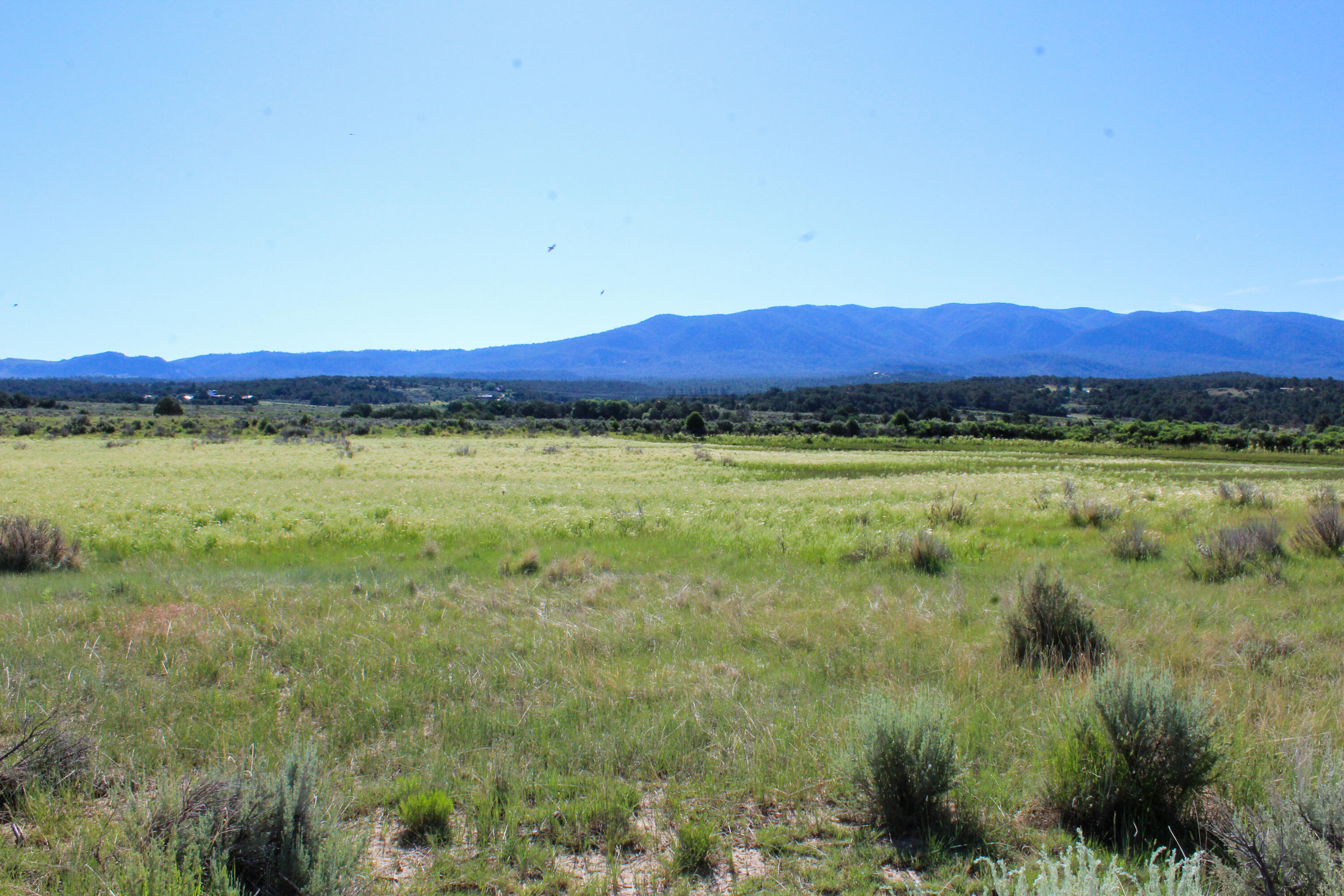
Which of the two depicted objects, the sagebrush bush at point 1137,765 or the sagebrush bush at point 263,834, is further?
the sagebrush bush at point 1137,765

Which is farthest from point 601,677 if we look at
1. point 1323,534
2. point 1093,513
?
point 1093,513

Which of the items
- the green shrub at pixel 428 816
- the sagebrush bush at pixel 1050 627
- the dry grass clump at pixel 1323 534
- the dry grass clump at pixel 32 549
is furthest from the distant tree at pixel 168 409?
the dry grass clump at pixel 1323 534

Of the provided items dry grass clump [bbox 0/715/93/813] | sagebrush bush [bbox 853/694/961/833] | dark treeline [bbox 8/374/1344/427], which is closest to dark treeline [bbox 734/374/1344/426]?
dark treeline [bbox 8/374/1344/427]

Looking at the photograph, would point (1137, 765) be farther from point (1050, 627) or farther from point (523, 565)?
point (523, 565)

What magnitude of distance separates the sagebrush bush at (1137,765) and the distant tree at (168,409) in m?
113

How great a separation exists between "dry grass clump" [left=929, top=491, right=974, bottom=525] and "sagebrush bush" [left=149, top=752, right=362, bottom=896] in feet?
57.4

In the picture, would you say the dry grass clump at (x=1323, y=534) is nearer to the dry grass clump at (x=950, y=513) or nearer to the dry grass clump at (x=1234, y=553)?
the dry grass clump at (x=1234, y=553)

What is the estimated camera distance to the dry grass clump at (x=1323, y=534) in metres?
12.7

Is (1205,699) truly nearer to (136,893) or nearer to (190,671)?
(136,893)

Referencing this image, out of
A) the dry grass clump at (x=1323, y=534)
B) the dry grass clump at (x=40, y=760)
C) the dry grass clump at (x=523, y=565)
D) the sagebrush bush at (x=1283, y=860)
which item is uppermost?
the sagebrush bush at (x=1283, y=860)

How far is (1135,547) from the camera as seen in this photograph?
1348 cm

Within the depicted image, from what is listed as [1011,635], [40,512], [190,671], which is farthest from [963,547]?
[40,512]

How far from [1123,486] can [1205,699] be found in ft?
87.9

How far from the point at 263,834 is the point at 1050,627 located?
24.1ft
